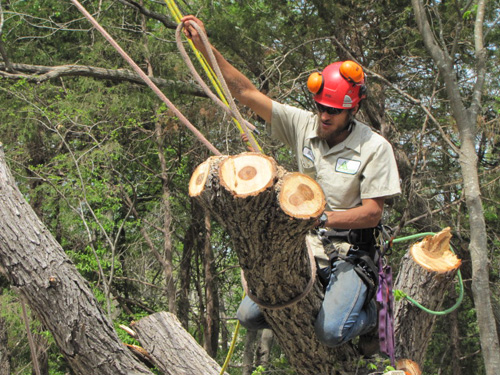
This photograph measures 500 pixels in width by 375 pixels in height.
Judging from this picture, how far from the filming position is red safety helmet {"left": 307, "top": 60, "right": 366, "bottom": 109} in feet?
9.81

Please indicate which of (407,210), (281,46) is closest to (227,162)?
(407,210)

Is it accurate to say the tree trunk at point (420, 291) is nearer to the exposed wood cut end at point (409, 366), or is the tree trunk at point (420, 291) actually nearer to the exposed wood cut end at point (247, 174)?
the exposed wood cut end at point (409, 366)

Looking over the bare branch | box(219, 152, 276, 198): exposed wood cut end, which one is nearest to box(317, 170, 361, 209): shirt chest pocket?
box(219, 152, 276, 198): exposed wood cut end

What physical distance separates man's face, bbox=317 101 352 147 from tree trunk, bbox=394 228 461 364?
1367 mm

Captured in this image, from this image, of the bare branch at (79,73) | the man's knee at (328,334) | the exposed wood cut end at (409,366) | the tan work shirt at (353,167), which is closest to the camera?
the man's knee at (328,334)

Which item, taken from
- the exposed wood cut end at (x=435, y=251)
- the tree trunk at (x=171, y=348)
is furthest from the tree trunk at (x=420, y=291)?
the tree trunk at (x=171, y=348)

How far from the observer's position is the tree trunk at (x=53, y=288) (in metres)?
2.93

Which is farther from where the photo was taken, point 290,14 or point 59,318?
point 290,14

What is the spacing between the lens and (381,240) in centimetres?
313

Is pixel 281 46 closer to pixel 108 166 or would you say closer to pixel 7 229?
pixel 108 166

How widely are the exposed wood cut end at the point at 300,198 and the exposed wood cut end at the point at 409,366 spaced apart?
1.93 m

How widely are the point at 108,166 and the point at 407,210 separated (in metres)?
4.98

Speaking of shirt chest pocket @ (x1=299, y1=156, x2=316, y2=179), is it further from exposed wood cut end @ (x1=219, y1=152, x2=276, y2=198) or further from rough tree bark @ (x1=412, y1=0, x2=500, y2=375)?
rough tree bark @ (x1=412, y1=0, x2=500, y2=375)

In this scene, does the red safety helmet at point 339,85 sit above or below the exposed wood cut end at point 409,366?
above
